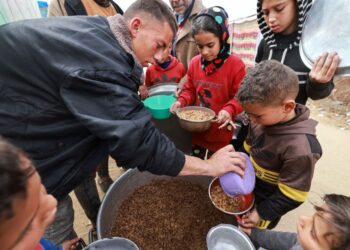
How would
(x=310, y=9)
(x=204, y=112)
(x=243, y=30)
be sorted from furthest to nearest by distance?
(x=243, y=30) → (x=204, y=112) → (x=310, y=9)

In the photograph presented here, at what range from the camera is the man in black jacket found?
0.96 m

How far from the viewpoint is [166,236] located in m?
1.63

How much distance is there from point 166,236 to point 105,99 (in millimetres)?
1079

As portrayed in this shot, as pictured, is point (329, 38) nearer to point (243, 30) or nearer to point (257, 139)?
A: point (257, 139)

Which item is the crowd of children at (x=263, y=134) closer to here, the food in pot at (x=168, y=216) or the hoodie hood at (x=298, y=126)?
the hoodie hood at (x=298, y=126)

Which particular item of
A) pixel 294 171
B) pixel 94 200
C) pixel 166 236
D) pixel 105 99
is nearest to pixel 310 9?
pixel 294 171

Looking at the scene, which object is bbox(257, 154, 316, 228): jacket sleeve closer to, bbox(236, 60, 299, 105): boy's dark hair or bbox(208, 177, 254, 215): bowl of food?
bbox(208, 177, 254, 215): bowl of food

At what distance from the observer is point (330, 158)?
10.3 feet

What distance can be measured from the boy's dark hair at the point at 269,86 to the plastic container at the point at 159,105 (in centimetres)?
83

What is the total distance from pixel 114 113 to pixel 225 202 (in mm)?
876

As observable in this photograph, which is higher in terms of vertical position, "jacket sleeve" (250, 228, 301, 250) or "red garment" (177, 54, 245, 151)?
"red garment" (177, 54, 245, 151)

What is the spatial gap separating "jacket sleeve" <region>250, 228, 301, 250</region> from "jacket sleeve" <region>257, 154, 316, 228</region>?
0.35 ft

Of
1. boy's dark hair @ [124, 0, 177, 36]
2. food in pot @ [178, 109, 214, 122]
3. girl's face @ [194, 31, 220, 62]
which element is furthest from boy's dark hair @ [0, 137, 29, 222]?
girl's face @ [194, 31, 220, 62]

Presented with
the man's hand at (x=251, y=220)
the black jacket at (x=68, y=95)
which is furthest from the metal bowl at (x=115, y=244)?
the man's hand at (x=251, y=220)
